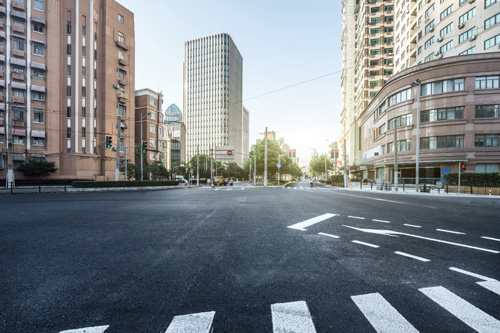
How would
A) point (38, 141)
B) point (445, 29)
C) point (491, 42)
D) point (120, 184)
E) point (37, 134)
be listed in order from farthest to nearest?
point (445, 29)
point (38, 141)
point (37, 134)
point (491, 42)
point (120, 184)

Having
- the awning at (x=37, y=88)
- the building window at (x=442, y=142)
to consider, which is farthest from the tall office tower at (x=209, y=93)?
the building window at (x=442, y=142)

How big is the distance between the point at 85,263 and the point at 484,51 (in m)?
47.7

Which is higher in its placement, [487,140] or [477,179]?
[487,140]

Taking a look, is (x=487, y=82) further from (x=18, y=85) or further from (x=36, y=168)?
(x=18, y=85)

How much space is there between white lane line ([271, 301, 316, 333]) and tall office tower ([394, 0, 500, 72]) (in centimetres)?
4524

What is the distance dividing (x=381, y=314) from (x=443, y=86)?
1608 inches

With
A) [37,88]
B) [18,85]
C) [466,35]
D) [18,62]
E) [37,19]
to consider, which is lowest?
[37,88]

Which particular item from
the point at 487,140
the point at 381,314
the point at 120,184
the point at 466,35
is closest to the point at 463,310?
the point at 381,314

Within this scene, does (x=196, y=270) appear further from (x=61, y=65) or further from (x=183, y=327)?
(x=61, y=65)

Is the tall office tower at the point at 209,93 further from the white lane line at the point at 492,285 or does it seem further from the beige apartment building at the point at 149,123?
the white lane line at the point at 492,285

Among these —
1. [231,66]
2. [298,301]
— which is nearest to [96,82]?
[298,301]

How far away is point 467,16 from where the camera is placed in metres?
34.5

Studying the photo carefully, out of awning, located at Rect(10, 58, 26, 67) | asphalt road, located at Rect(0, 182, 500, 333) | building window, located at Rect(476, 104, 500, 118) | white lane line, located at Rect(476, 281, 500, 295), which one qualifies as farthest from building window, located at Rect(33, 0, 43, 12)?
building window, located at Rect(476, 104, 500, 118)

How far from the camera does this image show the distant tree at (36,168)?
32219 mm
